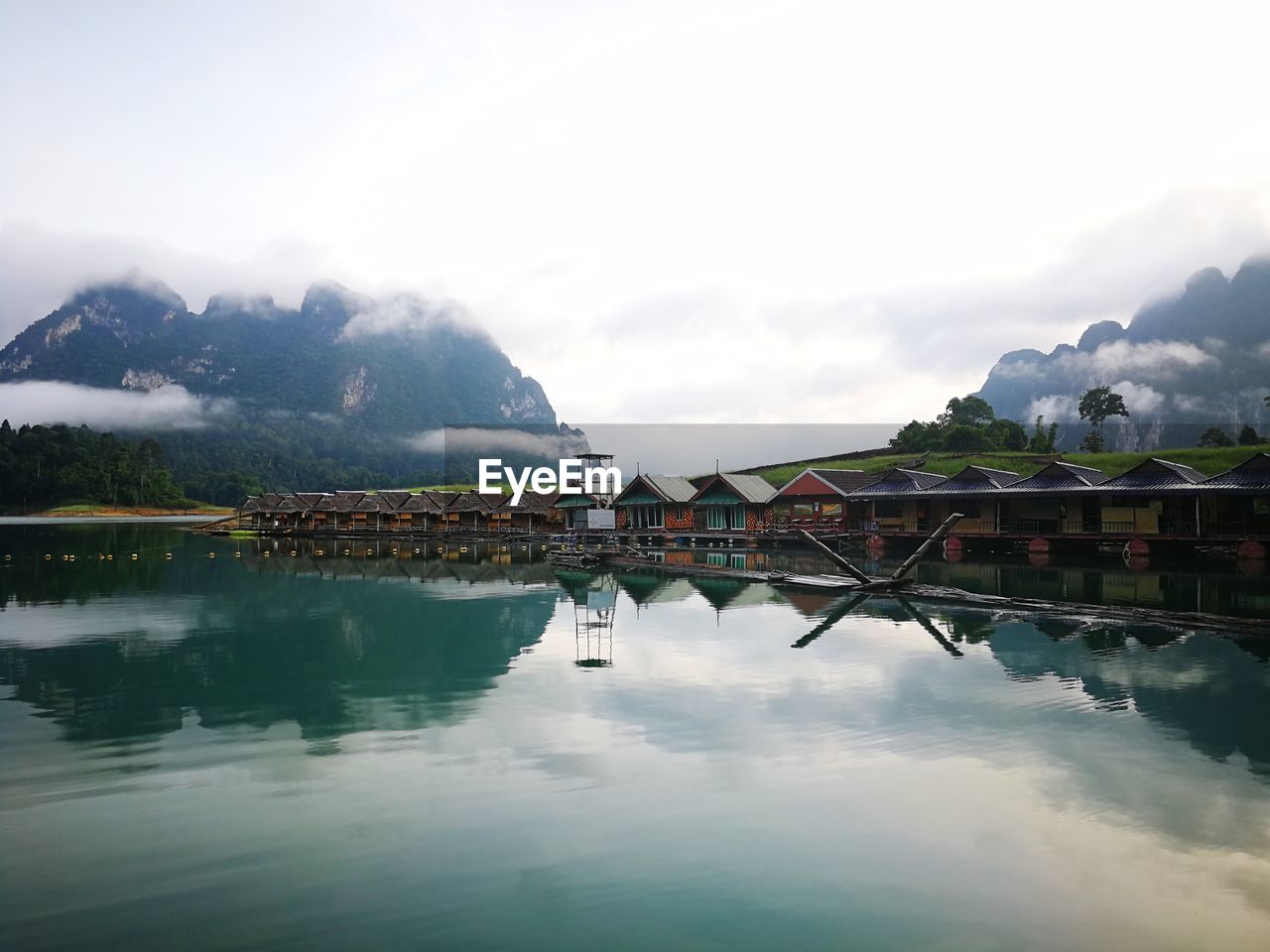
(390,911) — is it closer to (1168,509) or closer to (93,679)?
(93,679)

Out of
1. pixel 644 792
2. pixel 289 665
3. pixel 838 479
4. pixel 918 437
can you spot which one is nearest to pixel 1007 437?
pixel 918 437

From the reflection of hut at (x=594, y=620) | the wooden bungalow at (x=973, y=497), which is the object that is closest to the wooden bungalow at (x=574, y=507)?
the wooden bungalow at (x=973, y=497)

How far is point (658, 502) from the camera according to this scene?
60.0 metres

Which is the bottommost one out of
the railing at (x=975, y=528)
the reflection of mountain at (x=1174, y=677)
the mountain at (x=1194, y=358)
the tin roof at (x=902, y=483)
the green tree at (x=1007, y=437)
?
the reflection of mountain at (x=1174, y=677)

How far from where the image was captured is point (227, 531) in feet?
261

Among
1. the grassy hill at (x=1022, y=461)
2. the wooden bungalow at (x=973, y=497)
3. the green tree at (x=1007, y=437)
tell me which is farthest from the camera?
the green tree at (x=1007, y=437)

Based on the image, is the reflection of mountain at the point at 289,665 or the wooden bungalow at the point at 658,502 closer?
the reflection of mountain at the point at 289,665

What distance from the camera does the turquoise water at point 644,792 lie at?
7438mm

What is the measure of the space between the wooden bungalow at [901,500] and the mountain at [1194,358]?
5020 inches

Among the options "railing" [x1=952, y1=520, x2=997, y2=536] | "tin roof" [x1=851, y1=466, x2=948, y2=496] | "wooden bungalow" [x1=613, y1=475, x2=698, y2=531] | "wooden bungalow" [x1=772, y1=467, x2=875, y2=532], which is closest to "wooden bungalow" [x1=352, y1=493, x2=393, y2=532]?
"wooden bungalow" [x1=613, y1=475, x2=698, y2=531]

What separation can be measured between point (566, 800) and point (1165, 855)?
261 inches

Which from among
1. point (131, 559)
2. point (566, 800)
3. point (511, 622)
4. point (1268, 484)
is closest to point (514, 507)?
point (131, 559)

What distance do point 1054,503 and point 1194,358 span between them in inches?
5510

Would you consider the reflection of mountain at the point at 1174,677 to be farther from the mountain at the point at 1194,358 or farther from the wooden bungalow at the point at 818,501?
the mountain at the point at 1194,358
